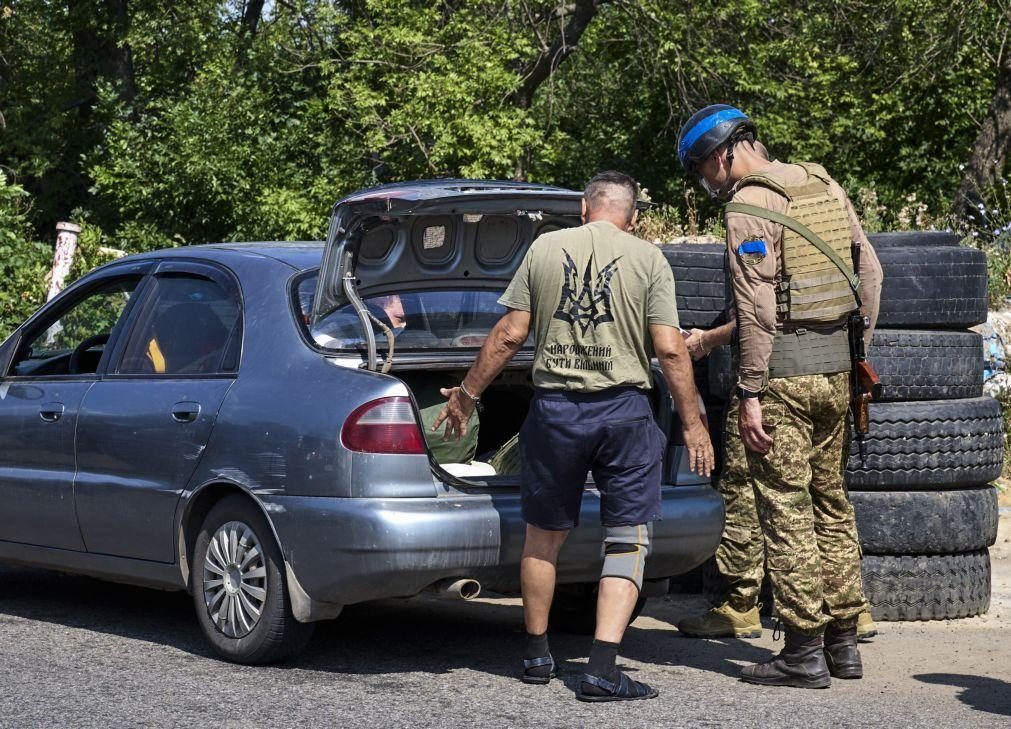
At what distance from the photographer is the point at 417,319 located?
6.08m

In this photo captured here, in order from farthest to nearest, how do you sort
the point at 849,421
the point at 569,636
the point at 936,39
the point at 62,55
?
the point at 62,55 → the point at 936,39 → the point at 569,636 → the point at 849,421

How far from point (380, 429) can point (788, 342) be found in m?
1.50

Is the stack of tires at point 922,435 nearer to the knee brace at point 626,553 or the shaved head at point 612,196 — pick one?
the shaved head at point 612,196

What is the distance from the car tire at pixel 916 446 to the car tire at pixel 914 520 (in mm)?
50

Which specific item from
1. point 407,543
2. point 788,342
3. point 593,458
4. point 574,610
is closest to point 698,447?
point 593,458

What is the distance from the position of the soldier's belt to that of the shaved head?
71cm

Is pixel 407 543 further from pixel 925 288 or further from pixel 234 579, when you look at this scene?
pixel 925 288

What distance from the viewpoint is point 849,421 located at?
225 inches

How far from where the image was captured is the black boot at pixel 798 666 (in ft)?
17.9

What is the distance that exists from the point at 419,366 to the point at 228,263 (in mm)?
926

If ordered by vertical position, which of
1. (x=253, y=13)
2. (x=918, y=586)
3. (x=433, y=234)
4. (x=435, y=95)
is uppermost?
(x=253, y=13)

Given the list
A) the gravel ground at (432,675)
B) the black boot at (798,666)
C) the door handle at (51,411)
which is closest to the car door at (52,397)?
the door handle at (51,411)

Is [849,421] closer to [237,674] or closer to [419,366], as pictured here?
[419,366]

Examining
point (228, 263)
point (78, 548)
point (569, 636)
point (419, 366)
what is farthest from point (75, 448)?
point (569, 636)
